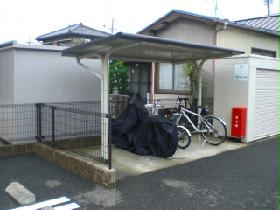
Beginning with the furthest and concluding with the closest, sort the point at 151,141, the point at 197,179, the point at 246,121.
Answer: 1. the point at 246,121
2. the point at 151,141
3. the point at 197,179

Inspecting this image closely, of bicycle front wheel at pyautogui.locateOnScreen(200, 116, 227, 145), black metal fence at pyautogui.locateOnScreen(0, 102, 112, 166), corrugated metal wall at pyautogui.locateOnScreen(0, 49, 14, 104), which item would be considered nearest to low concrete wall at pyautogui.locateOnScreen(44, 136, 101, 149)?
black metal fence at pyautogui.locateOnScreen(0, 102, 112, 166)

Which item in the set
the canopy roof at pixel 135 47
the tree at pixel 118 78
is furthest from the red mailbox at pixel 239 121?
the tree at pixel 118 78

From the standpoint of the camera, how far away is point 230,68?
840 centimetres

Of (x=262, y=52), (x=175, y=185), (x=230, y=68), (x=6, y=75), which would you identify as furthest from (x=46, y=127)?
(x=262, y=52)

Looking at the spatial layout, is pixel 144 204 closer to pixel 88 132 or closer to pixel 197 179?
pixel 197 179

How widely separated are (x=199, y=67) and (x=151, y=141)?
2637 millimetres

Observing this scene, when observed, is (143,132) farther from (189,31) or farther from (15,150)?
(189,31)

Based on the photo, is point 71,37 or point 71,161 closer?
point 71,161

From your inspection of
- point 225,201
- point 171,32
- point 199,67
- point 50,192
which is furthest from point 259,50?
point 50,192

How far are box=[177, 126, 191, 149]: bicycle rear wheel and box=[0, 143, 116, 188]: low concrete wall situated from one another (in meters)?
2.46

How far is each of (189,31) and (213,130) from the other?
12.3 ft

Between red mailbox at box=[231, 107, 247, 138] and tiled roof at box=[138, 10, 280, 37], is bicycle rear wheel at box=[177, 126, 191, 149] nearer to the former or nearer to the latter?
red mailbox at box=[231, 107, 247, 138]

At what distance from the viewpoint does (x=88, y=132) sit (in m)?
7.62

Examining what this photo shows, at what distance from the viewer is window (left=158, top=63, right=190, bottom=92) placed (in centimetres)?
1073
